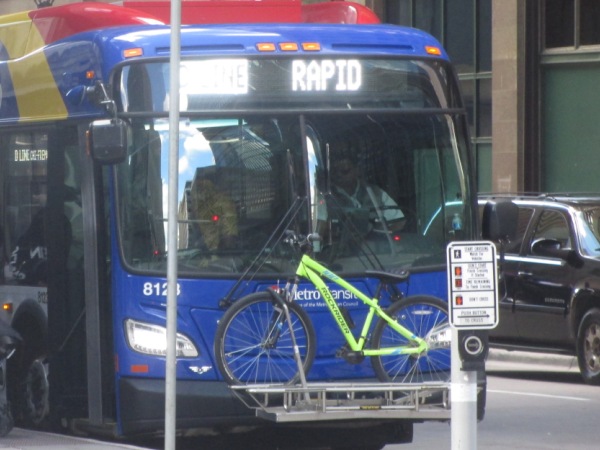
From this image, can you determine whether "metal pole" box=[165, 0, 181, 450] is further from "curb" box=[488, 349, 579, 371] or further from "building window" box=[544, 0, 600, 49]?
"building window" box=[544, 0, 600, 49]

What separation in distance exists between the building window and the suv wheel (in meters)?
8.49

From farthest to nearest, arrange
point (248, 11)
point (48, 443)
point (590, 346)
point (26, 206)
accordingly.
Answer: point (590, 346)
point (248, 11)
point (26, 206)
point (48, 443)

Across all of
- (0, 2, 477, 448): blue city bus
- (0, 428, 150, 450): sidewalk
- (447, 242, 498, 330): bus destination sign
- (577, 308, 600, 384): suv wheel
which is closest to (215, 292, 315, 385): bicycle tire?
(0, 2, 477, 448): blue city bus

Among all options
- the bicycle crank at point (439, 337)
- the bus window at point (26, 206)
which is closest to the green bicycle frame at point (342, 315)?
the bicycle crank at point (439, 337)

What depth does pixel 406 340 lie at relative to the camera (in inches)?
376

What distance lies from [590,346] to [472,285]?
352 inches

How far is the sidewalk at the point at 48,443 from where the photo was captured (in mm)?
9406

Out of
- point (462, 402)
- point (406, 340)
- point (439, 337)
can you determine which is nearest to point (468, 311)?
point (462, 402)

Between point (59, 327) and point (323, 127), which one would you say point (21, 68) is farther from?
point (323, 127)

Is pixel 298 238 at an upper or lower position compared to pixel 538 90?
lower

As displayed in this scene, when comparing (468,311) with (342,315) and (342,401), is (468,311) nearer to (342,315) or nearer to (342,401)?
(342,401)

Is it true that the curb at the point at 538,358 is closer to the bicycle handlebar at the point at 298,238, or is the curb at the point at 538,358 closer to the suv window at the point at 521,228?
the suv window at the point at 521,228

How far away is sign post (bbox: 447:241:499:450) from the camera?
7.09 m

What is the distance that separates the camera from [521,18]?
952 inches
